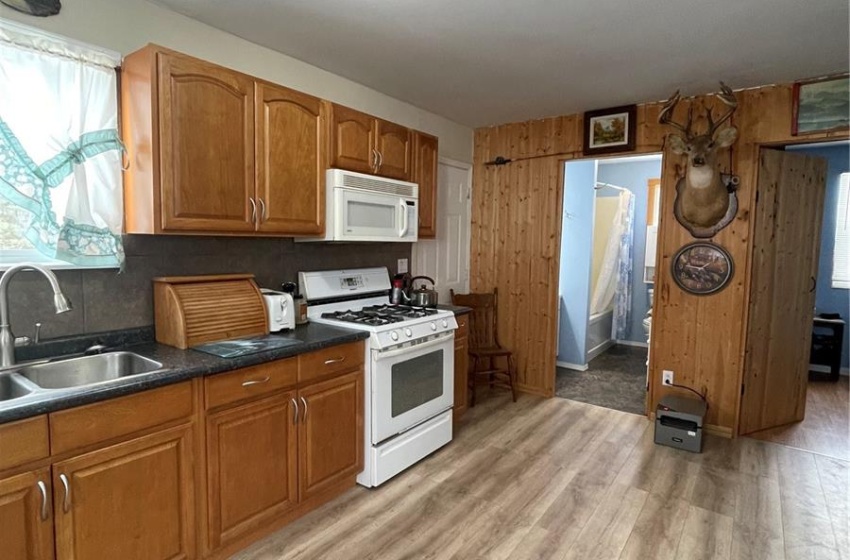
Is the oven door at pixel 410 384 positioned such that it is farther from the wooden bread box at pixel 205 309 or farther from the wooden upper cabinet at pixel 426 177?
the wooden upper cabinet at pixel 426 177

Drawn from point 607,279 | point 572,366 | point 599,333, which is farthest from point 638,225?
point 572,366

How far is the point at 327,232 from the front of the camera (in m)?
2.67

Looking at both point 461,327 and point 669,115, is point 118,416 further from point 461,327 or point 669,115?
point 669,115

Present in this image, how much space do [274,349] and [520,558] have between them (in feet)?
4.77

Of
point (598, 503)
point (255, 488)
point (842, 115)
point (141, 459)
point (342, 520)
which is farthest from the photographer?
point (842, 115)

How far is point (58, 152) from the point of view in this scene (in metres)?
1.89

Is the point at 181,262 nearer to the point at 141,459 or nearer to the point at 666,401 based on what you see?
the point at 141,459

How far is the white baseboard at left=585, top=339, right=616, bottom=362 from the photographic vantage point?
17.6 ft

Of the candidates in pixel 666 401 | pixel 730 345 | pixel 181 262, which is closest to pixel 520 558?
pixel 666 401

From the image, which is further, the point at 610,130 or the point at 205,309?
the point at 610,130

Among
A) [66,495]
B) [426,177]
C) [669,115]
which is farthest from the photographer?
[426,177]

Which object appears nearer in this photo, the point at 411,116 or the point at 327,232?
the point at 327,232

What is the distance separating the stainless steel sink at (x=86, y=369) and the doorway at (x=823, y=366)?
388 centimetres

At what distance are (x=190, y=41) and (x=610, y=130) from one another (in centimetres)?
303
